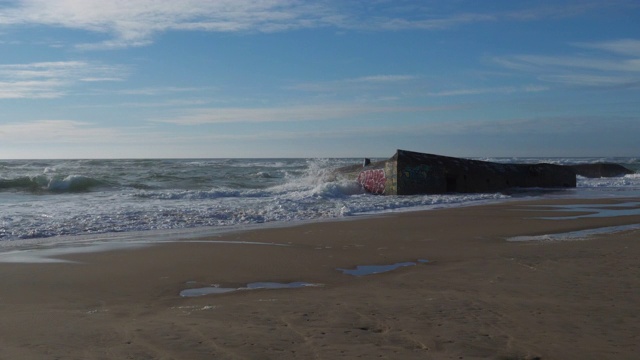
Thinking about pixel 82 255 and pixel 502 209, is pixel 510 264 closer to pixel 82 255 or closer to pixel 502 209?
pixel 82 255

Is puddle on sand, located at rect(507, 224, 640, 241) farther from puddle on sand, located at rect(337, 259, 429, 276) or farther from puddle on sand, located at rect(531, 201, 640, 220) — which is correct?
puddle on sand, located at rect(337, 259, 429, 276)

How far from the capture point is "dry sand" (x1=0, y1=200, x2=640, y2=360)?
338 centimetres

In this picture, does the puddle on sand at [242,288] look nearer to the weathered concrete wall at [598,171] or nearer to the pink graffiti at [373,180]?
the pink graffiti at [373,180]

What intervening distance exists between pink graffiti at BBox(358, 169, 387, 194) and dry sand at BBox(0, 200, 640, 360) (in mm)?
9578

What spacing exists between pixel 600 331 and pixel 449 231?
18.5 feet

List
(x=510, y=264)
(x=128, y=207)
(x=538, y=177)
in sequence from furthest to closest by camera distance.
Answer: (x=538, y=177), (x=128, y=207), (x=510, y=264)

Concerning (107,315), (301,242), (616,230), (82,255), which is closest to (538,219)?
(616,230)

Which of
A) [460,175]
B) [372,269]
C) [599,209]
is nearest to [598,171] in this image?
[460,175]

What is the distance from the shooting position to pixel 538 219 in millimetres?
10945

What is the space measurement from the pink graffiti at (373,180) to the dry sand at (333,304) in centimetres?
958

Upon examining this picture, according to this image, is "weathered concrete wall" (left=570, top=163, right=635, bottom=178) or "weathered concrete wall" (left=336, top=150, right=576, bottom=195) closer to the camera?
"weathered concrete wall" (left=336, top=150, right=576, bottom=195)

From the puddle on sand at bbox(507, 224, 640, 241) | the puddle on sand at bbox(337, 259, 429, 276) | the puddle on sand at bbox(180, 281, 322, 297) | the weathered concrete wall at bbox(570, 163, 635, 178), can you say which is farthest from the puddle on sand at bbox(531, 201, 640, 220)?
the weathered concrete wall at bbox(570, 163, 635, 178)

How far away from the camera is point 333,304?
4367 mm

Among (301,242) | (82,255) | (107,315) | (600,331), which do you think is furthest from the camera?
(301,242)
